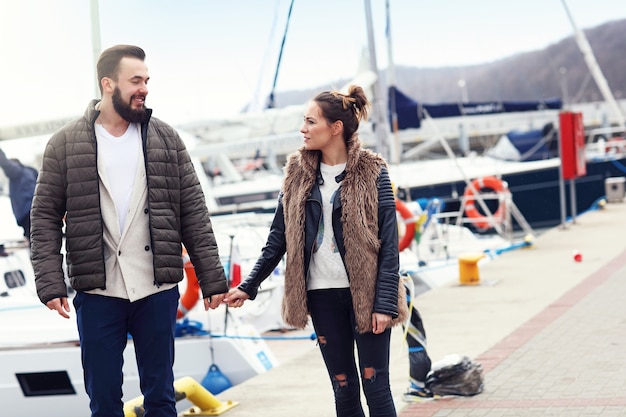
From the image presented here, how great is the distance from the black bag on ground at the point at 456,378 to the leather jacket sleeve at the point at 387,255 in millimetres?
2344

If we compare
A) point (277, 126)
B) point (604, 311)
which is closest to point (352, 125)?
point (604, 311)

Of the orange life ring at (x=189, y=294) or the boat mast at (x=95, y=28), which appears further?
the orange life ring at (x=189, y=294)

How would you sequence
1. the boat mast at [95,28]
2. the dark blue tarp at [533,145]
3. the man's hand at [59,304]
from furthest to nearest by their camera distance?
the dark blue tarp at [533,145], the boat mast at [95,28], the man's hand at [59,304]

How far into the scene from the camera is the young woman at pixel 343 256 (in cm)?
438

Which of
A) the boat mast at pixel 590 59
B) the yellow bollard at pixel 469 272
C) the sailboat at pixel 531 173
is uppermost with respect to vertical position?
the boat mast at pixel 590 59

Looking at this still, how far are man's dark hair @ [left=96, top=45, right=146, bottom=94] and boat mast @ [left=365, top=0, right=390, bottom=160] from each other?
423 inches

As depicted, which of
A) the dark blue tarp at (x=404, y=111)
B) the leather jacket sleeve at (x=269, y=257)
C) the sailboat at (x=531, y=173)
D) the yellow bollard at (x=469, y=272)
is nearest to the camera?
the leather jacket sleeve at (x=269, y=257)

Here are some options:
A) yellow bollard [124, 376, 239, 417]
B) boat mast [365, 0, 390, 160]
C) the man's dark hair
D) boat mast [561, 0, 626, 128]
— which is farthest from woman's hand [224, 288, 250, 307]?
boat mast [561, 0, 626, 128]

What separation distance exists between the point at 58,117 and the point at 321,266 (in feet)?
25.0

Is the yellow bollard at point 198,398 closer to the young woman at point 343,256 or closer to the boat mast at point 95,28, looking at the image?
the boat mast at point 95,28

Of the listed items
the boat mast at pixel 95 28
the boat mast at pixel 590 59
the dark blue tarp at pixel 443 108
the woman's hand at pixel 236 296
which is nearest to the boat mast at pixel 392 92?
the dark blue tarp at pixel 443 108

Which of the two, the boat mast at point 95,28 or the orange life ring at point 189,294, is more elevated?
the boat mast at point 95,28

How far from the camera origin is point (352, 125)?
4.58 meters

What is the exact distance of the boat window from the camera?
11.0 metres
